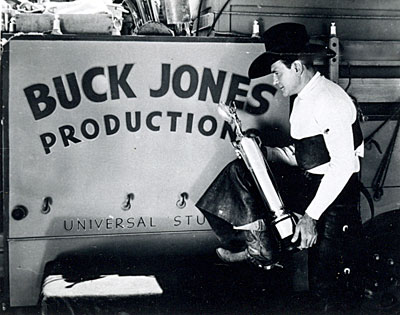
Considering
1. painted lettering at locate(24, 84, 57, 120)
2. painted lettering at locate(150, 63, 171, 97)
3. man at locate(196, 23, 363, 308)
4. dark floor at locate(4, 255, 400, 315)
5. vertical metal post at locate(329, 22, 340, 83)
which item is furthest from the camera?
vertical metal post at locate(329, 22, 340, 83)

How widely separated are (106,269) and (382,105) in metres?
2.14

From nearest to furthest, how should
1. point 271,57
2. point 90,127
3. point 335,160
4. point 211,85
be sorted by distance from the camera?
point 335,160 < point 271,57 < point 90,127 < point 211,85

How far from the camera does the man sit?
2.95m

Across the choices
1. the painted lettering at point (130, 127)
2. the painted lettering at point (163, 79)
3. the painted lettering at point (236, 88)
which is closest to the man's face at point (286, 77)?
the painted lettering at point (236, 88)

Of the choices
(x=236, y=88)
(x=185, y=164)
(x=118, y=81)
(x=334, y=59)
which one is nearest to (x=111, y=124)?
(x=118, y=81)

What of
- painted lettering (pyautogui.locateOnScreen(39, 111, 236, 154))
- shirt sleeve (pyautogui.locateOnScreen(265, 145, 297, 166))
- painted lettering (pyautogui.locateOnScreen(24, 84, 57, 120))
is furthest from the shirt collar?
painted lettering (pyautogui.locateOnScreen(24, 84, 57, 120))

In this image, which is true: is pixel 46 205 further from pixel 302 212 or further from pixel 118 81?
pixel 302 212

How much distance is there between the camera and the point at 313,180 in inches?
123

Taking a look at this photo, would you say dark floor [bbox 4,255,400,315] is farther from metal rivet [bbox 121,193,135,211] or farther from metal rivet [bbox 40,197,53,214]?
metal rivet [bbox 40,197,53,214]

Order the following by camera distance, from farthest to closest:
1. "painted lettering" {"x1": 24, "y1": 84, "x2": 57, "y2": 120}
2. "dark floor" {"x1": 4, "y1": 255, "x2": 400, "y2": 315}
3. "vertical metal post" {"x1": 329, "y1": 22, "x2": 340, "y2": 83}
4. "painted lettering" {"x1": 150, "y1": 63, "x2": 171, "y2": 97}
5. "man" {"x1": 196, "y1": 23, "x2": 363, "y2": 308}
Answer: "vertical metal post" {"x1": 329, "y1": 22, "x2": 340, "y2": 83}
"painted lettering" {"x1": 150, "y1": 63, "x2": 171, "y2": 97}
"painted lettering" {"x1": 24, "y1": 84, "x2": 57, "y2": 120}
"man" {"x1": 196, "y1": 23, "x2": 363, "y2": 308}
"dark floor" {"x1": 4, "y1": 255, "x2": 400, "y2": 315}

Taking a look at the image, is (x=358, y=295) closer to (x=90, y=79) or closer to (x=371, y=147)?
(x=371, y=147)

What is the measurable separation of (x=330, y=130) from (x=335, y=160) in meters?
0.17

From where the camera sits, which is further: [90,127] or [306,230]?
[90,127]

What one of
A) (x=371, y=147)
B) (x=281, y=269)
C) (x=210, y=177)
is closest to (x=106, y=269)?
(x=210, y=177)
